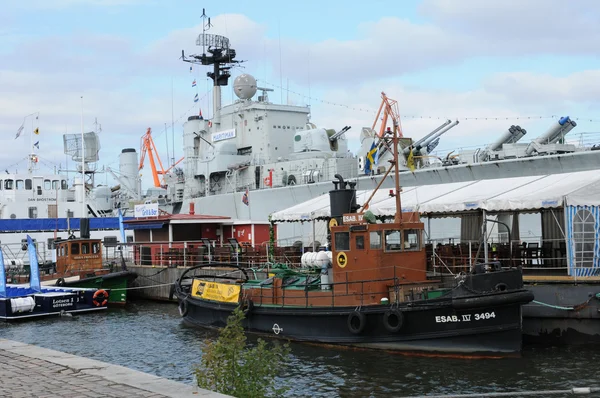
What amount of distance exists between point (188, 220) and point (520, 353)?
873 inches

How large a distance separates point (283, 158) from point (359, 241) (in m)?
30.6

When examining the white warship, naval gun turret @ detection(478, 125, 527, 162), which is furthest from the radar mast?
naval gun turret @ detection(478, 125, 527, 162)

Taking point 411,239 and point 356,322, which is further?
point 411,239

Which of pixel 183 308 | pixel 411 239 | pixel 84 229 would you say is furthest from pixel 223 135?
pixel 411 239

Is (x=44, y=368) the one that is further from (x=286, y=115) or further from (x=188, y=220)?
(x=286, y=115)

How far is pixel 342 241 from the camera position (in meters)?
19.9

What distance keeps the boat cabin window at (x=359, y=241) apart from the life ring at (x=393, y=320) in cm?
227

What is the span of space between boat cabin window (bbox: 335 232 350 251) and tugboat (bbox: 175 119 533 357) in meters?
0.03

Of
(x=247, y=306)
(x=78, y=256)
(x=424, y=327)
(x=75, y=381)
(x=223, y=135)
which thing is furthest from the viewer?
(x=223, y=135)

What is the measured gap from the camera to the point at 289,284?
21484 millimetres

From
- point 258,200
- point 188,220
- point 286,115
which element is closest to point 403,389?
point 188,220

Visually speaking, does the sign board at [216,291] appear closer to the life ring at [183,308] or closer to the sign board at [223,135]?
the life ring at [183,308]

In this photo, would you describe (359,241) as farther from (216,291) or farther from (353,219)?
(216,291)

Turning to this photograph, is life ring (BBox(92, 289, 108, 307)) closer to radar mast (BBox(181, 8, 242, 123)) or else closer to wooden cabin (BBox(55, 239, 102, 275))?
wooden cabin (BBox(55, 239, 102, 275))
